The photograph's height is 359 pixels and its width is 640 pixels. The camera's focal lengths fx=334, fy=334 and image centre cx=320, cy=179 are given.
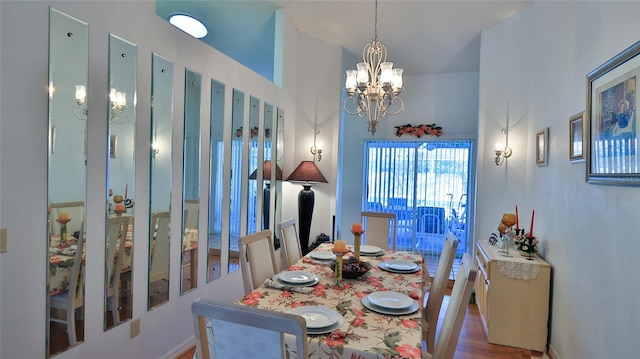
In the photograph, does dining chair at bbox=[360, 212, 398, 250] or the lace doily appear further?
dining chair at bbox=[360, 212, 398, 250]

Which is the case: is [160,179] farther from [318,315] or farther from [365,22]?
[365,22]

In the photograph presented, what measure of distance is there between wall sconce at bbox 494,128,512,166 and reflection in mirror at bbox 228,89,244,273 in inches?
112

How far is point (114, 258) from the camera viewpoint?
2018 millimetres

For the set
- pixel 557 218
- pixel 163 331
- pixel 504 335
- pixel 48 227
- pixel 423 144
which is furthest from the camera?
pixel 423 144

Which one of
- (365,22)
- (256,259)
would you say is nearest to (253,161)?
(256,259)

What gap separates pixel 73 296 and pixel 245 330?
1.30 meters

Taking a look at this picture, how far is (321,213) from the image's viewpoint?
455cm

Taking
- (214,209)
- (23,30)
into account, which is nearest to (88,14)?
(23,30)

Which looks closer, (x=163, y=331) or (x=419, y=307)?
(x=419, y=307)

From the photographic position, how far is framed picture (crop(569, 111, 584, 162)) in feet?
7.09

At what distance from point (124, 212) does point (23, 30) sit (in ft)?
3.43

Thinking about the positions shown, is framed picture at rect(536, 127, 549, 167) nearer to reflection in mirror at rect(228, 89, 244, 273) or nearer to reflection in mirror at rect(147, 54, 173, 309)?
reflection in mirror at rect(228, 89, 244, 273)

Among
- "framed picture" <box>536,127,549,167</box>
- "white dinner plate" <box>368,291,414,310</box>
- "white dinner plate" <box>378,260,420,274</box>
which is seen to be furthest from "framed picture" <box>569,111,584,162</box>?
"white dinner plate" <box>368,291,414,310</box>

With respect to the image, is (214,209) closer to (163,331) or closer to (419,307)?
(163,331)
